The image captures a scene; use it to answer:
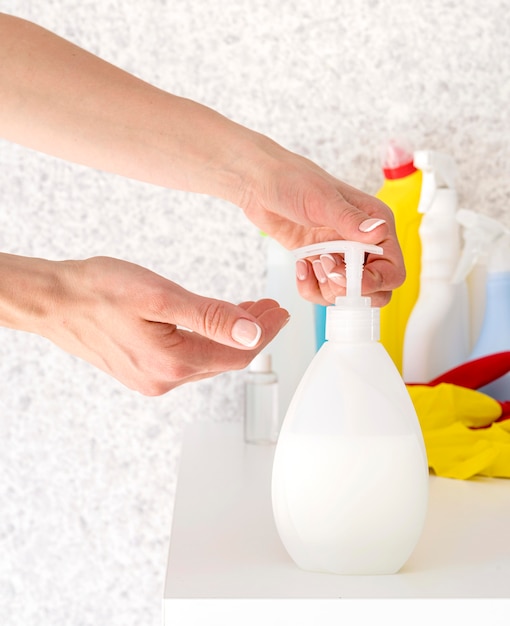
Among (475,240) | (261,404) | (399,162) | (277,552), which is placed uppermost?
(399,162)

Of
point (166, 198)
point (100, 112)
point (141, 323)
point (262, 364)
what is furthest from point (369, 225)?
point (166, 198)

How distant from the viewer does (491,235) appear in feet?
3.59

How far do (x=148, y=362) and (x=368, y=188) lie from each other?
2.22ft

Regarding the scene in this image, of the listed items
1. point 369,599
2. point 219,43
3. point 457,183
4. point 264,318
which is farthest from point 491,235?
point 369,599

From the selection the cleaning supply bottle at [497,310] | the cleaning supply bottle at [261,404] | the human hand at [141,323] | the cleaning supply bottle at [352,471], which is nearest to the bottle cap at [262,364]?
the cleaning supply bottle at [261,404]

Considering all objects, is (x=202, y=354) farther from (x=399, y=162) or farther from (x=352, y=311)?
(x=399, y=162)

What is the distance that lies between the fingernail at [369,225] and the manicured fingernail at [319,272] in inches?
4.4

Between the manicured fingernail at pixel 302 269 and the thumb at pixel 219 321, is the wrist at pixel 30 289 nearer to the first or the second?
the thumb at pixel 219 321

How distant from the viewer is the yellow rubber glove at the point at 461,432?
2.75 feet

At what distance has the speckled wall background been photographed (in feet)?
3.93

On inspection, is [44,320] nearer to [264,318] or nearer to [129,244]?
[264,318]

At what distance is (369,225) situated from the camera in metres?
0.61

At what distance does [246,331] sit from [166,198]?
26.6 inches

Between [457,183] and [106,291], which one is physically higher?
[457,183]
